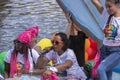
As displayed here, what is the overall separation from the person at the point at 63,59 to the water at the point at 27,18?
4.36m

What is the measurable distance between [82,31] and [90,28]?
300 mm

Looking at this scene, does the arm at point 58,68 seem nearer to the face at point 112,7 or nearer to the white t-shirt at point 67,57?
the white t-shirt at point 67,57

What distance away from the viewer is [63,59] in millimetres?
5949

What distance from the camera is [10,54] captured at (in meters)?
6.03

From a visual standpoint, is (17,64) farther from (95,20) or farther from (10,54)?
(95,20)

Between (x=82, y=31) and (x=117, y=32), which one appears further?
(x=82, y=31)

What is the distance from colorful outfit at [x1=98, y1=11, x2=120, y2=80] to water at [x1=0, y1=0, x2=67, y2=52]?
4.85m

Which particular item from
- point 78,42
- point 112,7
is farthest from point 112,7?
point 78,42

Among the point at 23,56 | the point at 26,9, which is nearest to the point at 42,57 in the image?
the point at 23,56

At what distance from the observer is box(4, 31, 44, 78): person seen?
19.4 feet

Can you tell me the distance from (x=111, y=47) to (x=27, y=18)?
8.11 metres

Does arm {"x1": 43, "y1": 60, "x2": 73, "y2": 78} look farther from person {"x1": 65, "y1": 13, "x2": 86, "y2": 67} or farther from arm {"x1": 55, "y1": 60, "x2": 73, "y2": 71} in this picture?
person {"x1": 65, "y1": 13, "x2": 86, "y2": 67}

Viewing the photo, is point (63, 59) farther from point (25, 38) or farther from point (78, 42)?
point (78, 42)

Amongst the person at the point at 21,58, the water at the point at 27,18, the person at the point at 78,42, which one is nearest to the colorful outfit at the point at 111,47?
the person at the point at 21,58
